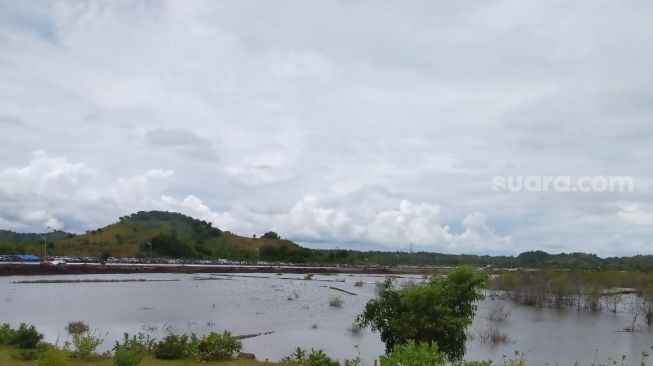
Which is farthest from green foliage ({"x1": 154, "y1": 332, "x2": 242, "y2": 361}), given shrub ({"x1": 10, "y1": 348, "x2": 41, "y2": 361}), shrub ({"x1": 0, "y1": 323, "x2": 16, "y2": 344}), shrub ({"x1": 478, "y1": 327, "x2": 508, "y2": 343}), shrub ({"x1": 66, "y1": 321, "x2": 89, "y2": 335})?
shrub ({"x1": 478, "y1": 327, "x2": 508, "y2": 343})

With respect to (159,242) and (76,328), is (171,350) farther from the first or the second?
(159,242)

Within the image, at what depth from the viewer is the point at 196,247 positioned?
152750 millimetres

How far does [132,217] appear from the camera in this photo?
16588cm

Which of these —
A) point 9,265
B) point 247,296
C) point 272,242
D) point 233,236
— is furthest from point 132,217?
point 247,296

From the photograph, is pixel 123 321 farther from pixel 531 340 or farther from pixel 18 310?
pixel 531 340

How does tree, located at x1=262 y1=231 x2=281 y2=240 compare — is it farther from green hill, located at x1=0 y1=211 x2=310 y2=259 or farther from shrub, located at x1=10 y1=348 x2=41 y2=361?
shrub, located at x1=10 y1=348 x2=41 y2=361

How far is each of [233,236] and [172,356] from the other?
509 ft

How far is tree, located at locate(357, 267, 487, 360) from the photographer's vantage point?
16203mm

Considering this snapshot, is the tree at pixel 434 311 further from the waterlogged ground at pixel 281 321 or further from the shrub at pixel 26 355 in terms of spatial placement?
the shrub at pixel 26 355

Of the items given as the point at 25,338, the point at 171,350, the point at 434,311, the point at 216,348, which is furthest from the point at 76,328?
the point at 434,311

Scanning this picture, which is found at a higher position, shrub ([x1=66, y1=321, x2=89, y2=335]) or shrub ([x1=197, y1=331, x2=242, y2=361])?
shrub ([x1=197, y1=331, x2=242, y2=361])

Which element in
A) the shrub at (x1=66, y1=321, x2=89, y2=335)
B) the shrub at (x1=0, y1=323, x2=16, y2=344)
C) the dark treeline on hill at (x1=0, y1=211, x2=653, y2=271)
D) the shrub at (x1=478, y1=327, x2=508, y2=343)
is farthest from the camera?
the dark treeline on hill at (x1=0, y1=211, x2=653, y2=271)

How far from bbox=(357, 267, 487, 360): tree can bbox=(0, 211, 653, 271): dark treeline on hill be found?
112m

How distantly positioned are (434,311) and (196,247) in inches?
5603
